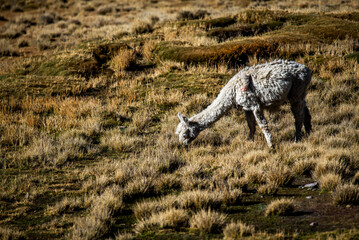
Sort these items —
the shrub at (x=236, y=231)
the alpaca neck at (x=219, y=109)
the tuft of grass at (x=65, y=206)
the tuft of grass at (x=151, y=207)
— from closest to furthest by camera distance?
the shrub at (x=236, y=231) → the tuft of grass at (x=151, y=207) → the tuft of grass at (x=65, y=206) → the alpaca neck at (x=219, y=109)

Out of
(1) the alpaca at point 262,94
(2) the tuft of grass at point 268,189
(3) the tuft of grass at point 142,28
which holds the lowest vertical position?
(2) the tuft of grass at point 268,189

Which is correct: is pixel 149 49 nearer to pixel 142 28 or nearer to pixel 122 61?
pixel 122 61

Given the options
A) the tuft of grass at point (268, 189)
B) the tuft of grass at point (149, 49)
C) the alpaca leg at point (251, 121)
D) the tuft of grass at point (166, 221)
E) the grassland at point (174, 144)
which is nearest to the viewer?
the tuft of grass at point (166, 221)

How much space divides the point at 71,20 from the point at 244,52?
75.8 ft

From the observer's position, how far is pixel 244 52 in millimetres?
15227

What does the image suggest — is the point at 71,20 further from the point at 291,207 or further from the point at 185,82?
the point at 291,207

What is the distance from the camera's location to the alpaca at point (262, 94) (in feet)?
27.0

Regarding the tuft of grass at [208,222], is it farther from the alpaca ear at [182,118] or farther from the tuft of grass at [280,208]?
the alpaca ear at [182,118]

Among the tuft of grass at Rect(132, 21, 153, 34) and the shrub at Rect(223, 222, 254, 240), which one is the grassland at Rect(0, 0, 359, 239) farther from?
the tuft of grass at Rect(132, 21, 153, 34)

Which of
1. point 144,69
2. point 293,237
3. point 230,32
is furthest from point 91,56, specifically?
point 293,237

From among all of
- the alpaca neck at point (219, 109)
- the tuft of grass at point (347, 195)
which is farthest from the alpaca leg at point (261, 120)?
the tuft of grass at point (347, 195)

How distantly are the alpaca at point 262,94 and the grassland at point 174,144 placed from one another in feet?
2.26

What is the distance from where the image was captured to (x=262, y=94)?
8.28m

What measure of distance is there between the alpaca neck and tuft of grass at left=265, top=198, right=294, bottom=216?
11.3 ft
